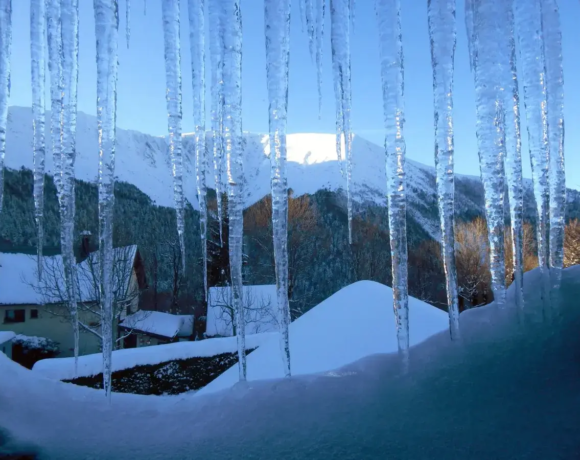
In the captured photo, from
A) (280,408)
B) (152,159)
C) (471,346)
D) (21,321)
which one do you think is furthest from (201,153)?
(152,159)

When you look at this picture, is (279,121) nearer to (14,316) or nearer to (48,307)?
(48,307)

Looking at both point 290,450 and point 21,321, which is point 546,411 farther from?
point 21,321

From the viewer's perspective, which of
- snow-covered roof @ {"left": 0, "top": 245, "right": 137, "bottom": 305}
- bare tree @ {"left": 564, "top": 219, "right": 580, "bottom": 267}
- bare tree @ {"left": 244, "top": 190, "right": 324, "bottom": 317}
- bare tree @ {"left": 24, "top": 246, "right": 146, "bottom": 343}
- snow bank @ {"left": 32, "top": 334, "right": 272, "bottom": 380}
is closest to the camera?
snow bank @ {"left": 32, "top": 334, "right": 272, "bottom": 380}

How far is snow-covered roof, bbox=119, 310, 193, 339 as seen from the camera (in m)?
18.5

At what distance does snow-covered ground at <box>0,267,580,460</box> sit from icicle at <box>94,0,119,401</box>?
18.4 inches

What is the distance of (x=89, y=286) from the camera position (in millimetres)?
16359

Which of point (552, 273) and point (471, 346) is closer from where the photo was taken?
point (471, 346)

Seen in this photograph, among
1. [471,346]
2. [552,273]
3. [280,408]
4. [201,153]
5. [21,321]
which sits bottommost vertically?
[21,321]

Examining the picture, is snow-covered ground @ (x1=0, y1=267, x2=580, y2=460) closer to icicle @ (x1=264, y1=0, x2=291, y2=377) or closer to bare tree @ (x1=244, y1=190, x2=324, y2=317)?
icicle @ (x1=264, y1=0, x2=291, y2=377)

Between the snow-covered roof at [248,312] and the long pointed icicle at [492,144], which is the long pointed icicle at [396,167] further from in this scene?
the snow-covered roof at [248,312]

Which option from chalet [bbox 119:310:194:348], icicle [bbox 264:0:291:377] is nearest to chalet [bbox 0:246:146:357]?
chalet [bbox 119:310:194:348]

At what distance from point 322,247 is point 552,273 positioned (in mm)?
21904

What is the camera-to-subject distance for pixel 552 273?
229 centimetres

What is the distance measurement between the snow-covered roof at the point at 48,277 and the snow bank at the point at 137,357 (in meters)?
4.64
